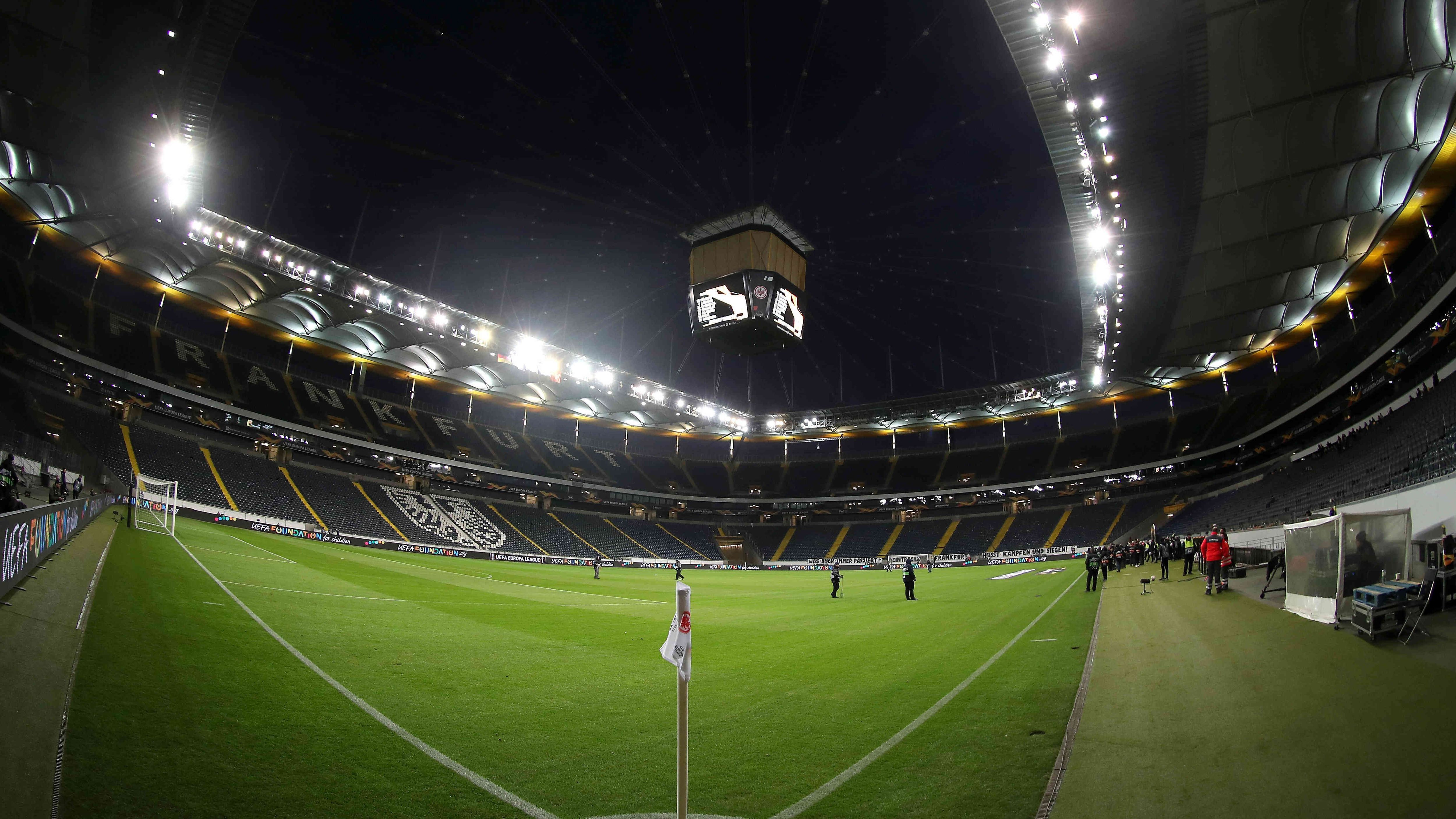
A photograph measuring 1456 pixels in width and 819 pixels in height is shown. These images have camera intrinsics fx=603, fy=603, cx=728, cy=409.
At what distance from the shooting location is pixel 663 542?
54469 mm

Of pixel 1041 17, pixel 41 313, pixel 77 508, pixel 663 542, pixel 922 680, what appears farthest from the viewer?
pixel 663 542

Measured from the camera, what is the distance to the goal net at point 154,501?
27469 millimetres

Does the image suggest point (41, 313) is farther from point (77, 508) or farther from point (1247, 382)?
point (1247, 382)

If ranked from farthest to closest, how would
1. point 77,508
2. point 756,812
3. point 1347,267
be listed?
point 1347,267
point 77,508
point 756,812

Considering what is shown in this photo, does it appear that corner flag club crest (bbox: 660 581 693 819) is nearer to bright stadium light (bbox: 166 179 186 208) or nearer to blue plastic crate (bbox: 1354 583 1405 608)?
blue plastic crate (bbox: 1354 583 1405 608)

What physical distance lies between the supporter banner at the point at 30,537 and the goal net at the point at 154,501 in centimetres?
1368

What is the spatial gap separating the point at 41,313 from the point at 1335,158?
171 feet

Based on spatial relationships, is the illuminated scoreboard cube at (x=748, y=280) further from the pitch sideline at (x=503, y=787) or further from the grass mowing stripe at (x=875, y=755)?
the grass mowing stripe at (x=875, y=755)

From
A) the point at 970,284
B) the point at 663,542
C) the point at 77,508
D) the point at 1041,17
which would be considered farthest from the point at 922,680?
the point at 663,542

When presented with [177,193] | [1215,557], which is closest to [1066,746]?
[1215,557]

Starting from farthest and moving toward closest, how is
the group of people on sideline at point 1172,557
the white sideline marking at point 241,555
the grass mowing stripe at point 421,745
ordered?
the white sideline marking at point 241,555
the group of people on sideline at point 1172,557
the grass mowing stripe at point 421,745

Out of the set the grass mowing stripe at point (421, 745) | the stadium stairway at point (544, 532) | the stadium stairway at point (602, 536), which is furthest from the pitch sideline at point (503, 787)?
the stadium stairway at point (602, 536)

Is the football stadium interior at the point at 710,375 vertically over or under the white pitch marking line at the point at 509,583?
over

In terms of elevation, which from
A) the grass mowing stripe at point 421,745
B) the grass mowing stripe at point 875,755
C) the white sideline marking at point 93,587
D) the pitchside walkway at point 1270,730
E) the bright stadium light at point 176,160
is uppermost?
the bright stadium light at point 176,160
